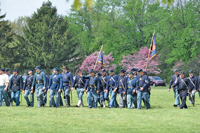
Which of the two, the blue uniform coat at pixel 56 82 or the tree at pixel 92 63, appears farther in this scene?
the tree at pixel 92 63

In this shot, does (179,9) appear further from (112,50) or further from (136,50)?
(112,50)

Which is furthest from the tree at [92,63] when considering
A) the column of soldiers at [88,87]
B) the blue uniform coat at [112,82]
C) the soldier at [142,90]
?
the soldier at [142,90]

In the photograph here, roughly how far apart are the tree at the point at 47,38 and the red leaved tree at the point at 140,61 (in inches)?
357

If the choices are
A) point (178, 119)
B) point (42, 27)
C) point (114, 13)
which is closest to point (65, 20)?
point (42, 27)

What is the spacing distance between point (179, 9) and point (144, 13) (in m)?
6.13

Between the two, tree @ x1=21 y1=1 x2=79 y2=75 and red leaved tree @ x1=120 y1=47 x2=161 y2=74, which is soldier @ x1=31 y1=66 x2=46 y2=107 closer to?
tree @ x1=21 y1=1 x2=79 y2=75

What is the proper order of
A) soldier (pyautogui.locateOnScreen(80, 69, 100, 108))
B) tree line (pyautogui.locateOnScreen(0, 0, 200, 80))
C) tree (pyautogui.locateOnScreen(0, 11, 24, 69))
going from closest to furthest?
1. soldier (pyautogui.locateOnScreen(80, 69, 100, 108))
2. tree line (pyautogui.locateOnScreen(0, 0, 200, 80))
3. tree (pyautogui.locateOnScreen(0, 11, 24, 69))

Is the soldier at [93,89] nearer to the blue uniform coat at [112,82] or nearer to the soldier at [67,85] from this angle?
the blue uniform coat at [112,82]

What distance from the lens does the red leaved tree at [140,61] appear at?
2020 inches

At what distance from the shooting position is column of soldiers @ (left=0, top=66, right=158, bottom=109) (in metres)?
15.5

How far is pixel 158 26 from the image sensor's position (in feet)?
156

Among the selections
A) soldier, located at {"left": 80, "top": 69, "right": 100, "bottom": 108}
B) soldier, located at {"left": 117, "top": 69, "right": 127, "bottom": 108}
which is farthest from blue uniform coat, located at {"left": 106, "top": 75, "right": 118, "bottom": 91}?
soldier, located at {"left": 80, "top": 69, "right": 100, "bottom": 108}

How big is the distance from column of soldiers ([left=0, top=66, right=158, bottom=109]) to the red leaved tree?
3454 centimetres

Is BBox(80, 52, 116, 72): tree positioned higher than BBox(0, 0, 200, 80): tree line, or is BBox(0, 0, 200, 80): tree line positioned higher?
BBox(0, 0, 200, 80): tree line
